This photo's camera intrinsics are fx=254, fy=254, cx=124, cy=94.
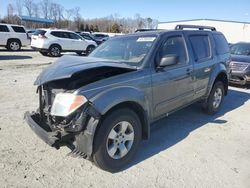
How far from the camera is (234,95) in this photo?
8141mm

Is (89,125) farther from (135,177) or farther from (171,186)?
(171,186)

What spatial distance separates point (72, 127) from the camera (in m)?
3.09

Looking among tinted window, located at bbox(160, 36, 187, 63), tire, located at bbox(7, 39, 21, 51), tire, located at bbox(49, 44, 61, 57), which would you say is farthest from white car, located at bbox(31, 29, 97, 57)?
tinted window, located at bbox(160, 36, 187, 63)

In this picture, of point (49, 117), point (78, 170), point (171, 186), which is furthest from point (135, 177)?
point (49, 117)

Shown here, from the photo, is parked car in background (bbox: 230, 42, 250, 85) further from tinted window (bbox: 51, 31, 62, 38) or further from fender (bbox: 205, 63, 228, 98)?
tinted window (bbox: 51, 31, 62, 38)

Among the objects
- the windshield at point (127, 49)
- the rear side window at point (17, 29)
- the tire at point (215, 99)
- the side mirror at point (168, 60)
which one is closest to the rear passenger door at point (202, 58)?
the tire at point (215, 99)

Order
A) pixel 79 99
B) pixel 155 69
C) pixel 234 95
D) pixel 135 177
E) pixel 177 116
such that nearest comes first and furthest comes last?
pixel 79 99 → pixel 135 177 → pixel 155 69 → pixel 177 116 → pixel 234 95

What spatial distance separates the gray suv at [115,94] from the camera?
3.11m

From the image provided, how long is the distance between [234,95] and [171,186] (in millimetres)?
5824

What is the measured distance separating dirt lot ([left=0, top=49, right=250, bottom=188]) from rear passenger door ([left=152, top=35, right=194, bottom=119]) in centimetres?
63

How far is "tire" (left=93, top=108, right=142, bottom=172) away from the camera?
3.24m

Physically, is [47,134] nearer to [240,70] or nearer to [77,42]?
[240,70]

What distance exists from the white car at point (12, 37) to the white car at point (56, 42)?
9.26 ft

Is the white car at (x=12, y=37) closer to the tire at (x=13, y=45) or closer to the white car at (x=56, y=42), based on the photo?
the tire at (x=13, y=45)
